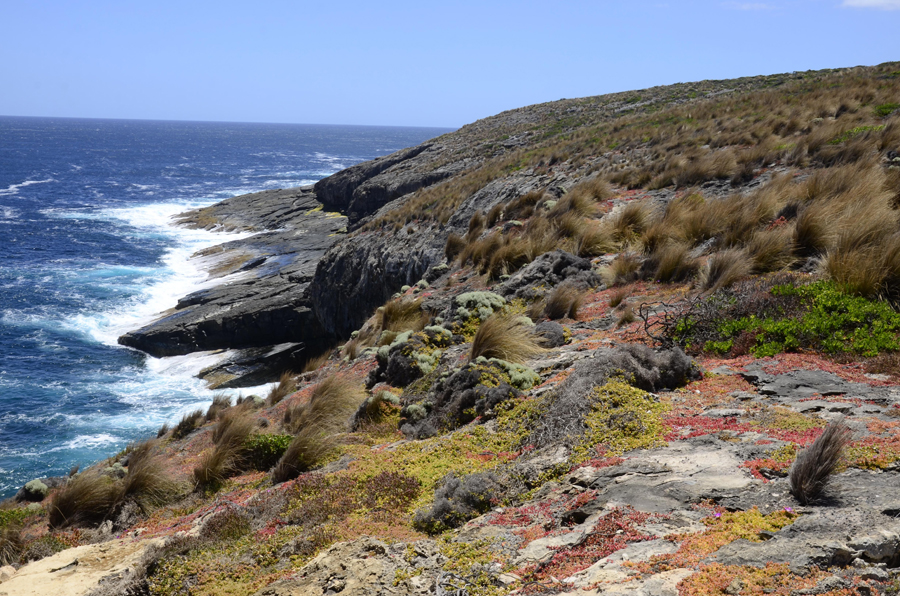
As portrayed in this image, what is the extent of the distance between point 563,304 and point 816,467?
263 inches

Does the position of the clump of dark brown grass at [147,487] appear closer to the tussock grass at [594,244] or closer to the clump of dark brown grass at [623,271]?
the clump of dark brown grass at [623,271]

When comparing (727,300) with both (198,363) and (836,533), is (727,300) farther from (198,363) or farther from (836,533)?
(198,363)

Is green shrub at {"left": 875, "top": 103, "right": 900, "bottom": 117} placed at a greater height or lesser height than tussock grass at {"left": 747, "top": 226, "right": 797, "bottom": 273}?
greater

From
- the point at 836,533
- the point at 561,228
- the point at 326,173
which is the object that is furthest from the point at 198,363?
the point at 326,173

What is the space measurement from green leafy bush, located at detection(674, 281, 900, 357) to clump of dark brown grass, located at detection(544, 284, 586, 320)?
2618 mm

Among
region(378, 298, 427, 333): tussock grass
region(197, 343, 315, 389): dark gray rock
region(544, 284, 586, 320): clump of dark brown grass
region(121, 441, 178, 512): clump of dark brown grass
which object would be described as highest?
region(544, 284, 586, 320): clump of dark brown grass

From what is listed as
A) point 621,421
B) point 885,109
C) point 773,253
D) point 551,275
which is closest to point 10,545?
point 621,421

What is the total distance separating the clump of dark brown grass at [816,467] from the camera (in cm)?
358

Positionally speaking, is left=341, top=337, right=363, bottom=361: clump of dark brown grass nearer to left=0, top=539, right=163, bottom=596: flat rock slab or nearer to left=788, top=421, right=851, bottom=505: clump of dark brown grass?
left=0, top=539, right=163, bottom=596: flat rock slab

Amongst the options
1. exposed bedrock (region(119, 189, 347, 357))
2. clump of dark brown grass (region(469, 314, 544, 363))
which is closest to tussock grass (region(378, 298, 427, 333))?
clump of dark brown grass (region(469, 314, 544, 363))

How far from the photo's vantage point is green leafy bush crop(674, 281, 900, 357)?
615 cm

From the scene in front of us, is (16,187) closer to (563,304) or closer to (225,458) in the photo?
(225,458)

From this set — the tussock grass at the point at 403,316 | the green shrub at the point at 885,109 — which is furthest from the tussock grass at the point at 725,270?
the green shrub at the point at 885,109

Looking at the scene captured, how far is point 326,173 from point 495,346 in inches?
3890
